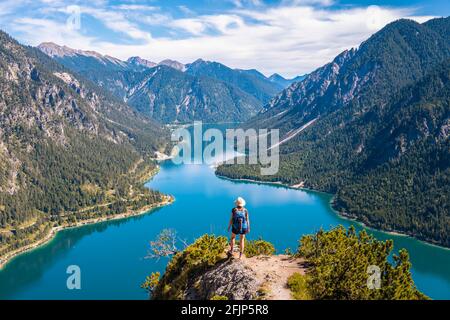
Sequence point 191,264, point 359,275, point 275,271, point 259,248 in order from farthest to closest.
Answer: point 259,248, point 191,264, point 275,271, point 359,275

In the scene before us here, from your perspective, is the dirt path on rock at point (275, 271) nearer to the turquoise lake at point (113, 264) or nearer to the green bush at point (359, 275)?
the green bush at point (359, 275)

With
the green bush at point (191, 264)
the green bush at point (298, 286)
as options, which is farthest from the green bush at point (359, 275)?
the green bush at point (191, 264)

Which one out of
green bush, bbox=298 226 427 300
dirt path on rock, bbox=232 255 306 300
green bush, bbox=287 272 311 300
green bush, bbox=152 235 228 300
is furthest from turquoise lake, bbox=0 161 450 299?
green bush, bbox=298 226 427 300

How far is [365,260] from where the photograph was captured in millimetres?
36469

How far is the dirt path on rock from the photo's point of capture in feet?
114

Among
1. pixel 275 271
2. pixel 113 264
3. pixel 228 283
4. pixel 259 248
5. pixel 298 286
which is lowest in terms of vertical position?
pixel 113 264

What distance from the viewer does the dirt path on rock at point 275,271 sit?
34.7m

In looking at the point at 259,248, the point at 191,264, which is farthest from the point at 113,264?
the point at 191,264

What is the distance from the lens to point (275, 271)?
38188 millimetres

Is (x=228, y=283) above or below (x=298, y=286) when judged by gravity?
below

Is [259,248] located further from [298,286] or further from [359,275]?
[359,275]
